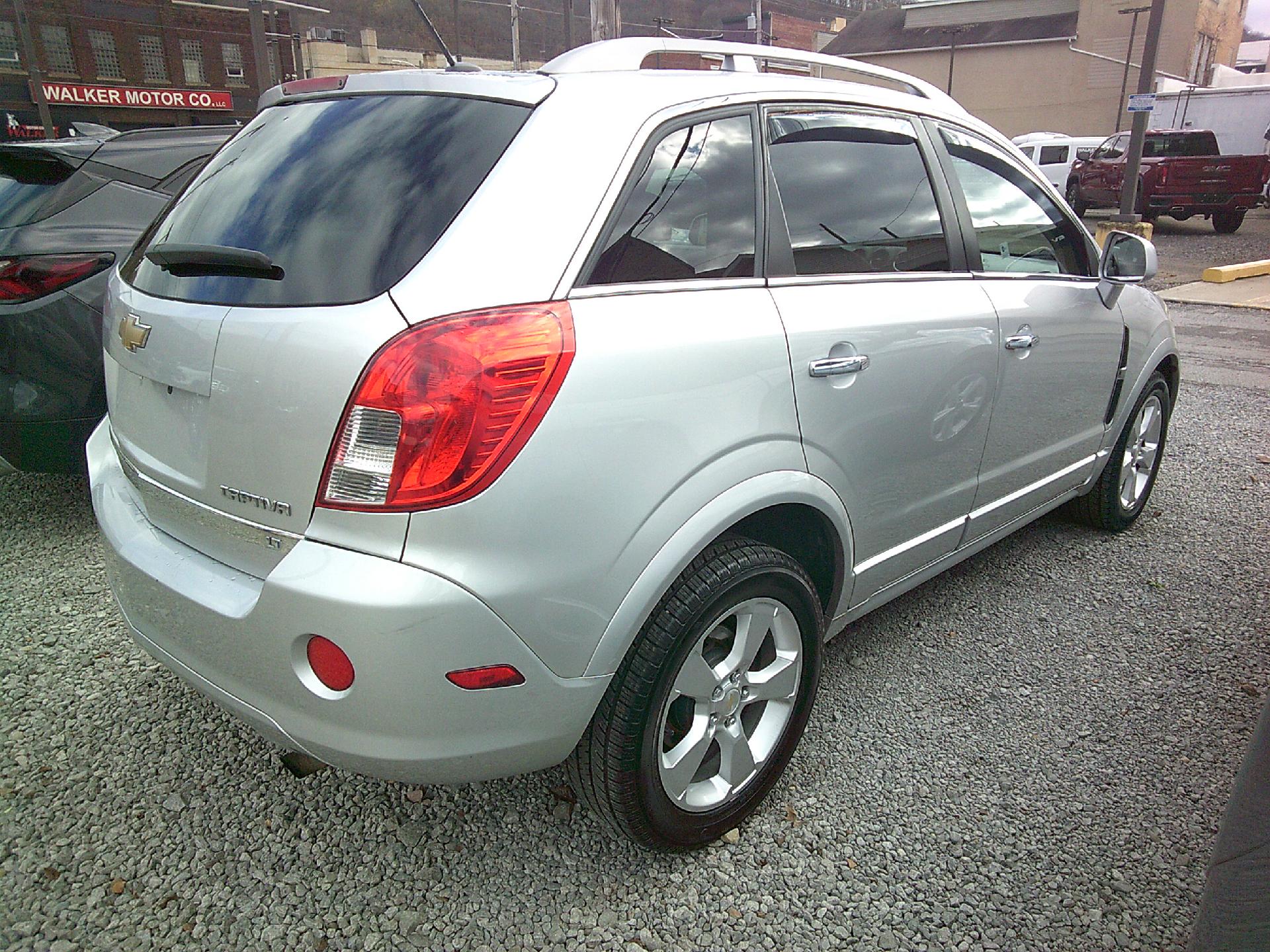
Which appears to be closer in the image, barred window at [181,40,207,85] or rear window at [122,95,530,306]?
rear window at [122,95,530,306]

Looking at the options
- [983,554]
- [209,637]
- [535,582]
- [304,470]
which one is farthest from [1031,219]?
[209,637]

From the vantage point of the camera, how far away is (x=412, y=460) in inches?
61.0

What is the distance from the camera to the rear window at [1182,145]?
19.8 meters

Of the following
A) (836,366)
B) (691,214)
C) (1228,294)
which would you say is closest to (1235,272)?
(1228,294)

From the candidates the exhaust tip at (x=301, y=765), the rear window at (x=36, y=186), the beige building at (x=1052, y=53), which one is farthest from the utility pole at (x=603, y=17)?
the beige building at (x=1052, y=53)

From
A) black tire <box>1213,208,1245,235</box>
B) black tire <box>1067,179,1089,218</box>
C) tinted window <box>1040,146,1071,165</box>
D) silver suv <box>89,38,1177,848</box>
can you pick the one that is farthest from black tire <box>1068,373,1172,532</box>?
tinted window <box>1040,146,1071,165</box>

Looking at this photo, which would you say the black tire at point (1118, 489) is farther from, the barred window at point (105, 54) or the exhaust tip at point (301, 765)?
the barred window at point (105, 54)

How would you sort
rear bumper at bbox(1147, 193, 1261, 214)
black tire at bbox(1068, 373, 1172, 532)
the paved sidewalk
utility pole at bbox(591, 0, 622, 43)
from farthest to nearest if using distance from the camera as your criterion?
rear bumper at bbox(1147, 193, 1261, 214) → utility pole at bbox(591, 0, 622, 43) → the paved sidewalk → black tire at bbox(1068, 373, 1172, 532)

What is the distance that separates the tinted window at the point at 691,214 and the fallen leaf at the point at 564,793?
134 centimetres

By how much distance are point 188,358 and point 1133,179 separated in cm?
1700

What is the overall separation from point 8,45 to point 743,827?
49.2 meters

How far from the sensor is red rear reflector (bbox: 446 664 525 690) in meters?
1.60

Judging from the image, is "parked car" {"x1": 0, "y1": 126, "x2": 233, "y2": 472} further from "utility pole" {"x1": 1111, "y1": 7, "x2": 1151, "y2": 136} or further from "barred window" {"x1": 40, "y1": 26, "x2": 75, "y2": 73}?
"utility pole" {"x1": 1111, "y1": 7, "x2": 1151, "y2": 136}

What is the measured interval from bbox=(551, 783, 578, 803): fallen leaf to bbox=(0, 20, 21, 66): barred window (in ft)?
157
